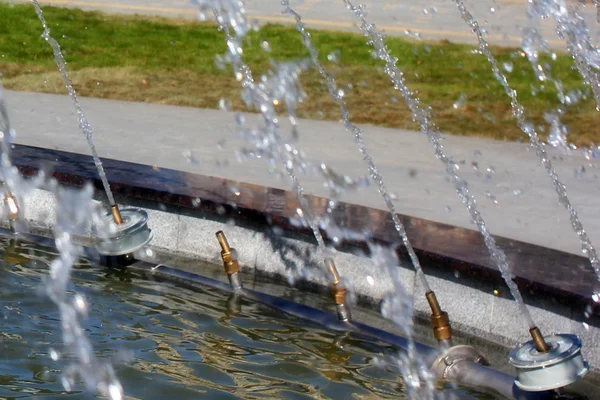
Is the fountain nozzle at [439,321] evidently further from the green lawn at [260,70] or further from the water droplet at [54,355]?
the green lawn at [260,70]

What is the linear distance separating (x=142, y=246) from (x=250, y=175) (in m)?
2.08

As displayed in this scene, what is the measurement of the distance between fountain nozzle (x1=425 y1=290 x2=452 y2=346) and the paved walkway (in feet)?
5.70

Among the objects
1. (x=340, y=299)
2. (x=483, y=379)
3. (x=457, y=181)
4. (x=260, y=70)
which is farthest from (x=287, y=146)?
(x=483, y=379)

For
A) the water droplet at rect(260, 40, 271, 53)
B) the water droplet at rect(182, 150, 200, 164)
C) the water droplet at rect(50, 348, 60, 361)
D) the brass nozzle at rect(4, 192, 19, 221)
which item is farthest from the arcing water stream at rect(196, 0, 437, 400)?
the brass nozzle at rect(4, 192, 19, 221)

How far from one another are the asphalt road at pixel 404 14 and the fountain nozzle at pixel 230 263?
960 centimetres

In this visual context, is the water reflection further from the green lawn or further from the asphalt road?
the asphalt road

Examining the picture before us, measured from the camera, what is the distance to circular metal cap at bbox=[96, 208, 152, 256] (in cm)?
511

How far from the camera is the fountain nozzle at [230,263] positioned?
477 cm

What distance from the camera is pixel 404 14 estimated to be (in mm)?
16000

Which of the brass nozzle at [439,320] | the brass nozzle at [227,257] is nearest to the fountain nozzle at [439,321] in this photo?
the brass nozzle at [439,320]

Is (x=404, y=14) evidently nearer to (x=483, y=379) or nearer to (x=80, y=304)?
(x=80, y=304)

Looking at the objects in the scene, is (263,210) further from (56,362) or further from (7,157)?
(7,157)

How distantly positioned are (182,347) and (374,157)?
420 cm

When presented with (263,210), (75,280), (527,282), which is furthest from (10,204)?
(527,282)
